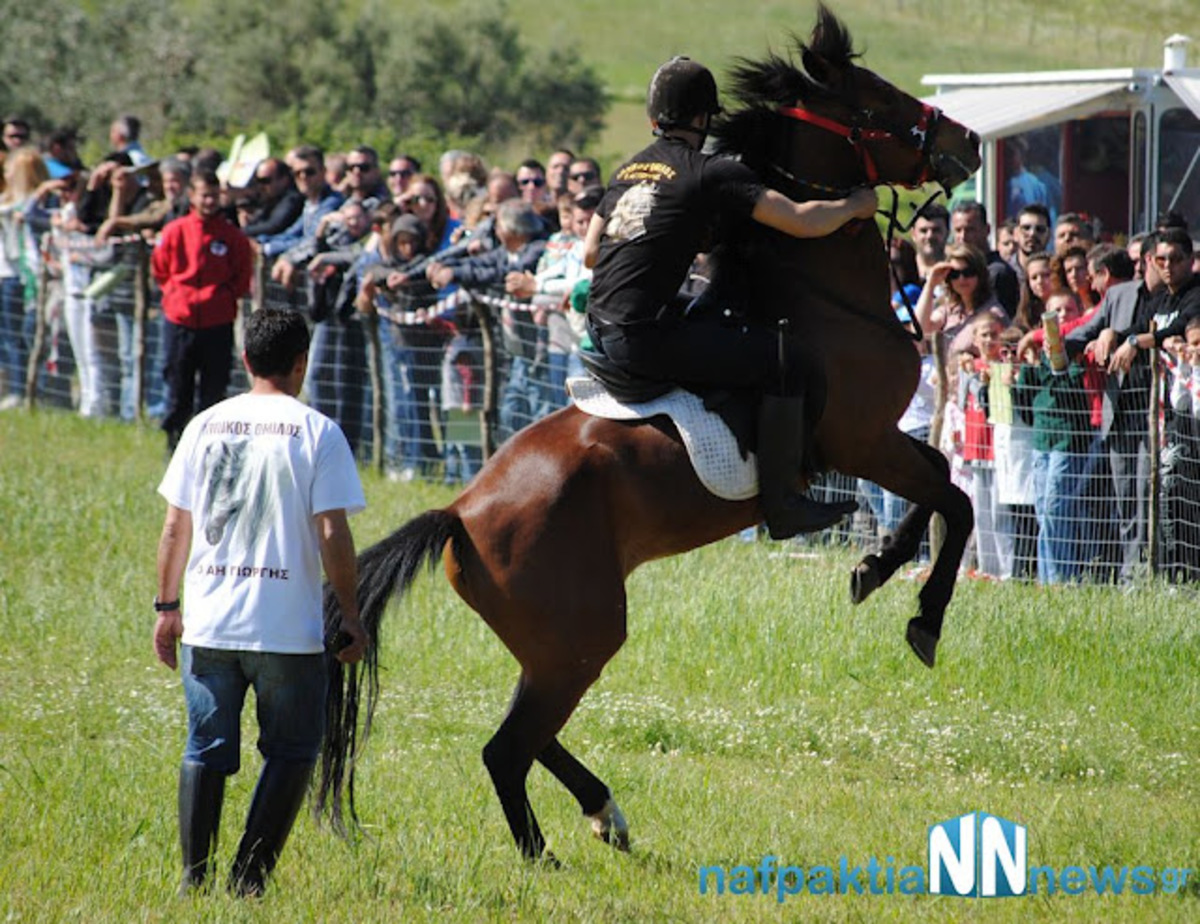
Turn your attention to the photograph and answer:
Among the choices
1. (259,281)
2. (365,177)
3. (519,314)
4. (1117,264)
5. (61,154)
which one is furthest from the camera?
(61,154)

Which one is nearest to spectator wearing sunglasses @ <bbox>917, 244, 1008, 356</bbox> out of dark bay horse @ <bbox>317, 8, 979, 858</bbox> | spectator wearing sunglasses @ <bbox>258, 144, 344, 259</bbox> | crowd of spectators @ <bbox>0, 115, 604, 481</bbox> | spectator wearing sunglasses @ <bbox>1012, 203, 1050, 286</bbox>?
spectator wearing sunglasses @ <bbox>1012, 203, 1050, 286</bbox>

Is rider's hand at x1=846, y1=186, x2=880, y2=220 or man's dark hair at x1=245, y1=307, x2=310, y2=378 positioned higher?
rider's hand at x1=846, y1=186, x2=880, y2=220

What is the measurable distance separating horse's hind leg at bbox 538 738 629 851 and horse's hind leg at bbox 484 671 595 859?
0.66 ft

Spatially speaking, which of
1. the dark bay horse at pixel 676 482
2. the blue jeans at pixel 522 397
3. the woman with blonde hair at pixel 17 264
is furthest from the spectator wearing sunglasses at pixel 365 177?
the dark bay horse at pixel 676 482

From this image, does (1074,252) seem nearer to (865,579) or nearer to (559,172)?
(865,579)

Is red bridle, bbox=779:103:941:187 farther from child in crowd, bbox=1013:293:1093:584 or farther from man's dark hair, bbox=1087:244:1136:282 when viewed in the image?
man's dark hair, bbox=1087:244:1136:282

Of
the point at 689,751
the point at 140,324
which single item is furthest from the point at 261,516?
the point at 140,324

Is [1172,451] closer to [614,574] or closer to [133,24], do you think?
[614,574]

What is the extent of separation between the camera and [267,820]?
5812 mm

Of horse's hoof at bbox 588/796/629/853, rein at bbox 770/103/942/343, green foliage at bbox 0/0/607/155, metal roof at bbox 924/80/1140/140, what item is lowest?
horse's hoof at bbox 588/796/629/853

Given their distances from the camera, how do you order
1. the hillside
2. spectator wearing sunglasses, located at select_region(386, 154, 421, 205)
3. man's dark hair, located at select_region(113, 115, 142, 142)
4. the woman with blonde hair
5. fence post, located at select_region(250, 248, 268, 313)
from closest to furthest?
fence post, located at select_region(250, 248, 268, 313) < spectator wearing sunglasses, located at select_region(386, 154, 421, 205) < the woman with blonde hair < man's dark hair, located at select_region(113, 115, 142, 142) < the hillside

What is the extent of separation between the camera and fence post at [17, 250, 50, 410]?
1852cm

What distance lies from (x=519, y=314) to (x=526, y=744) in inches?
305

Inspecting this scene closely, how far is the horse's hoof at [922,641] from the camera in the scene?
736 centimetres
